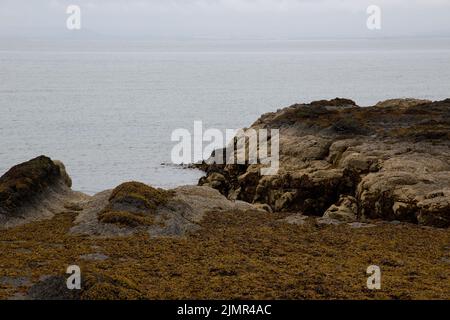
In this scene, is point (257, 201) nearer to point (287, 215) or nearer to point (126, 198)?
point (287, 215)

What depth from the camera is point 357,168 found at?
40281 mm

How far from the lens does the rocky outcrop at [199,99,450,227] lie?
33969 mm

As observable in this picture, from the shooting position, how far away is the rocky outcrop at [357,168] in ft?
111

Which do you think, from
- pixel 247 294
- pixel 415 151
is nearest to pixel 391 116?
pixel 415 151

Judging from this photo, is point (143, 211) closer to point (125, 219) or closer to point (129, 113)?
point (125, 219)

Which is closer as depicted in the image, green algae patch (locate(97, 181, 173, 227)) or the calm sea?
green algae patch (locate(97, 181, 173, 227))

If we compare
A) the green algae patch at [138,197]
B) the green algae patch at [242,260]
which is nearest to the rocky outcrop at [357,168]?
the green algae patch at [242,260]

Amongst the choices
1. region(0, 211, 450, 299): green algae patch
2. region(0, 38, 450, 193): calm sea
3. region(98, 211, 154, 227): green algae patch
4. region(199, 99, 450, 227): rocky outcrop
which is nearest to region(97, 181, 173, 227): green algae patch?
region(98, 211, 154, 227): green algae patch

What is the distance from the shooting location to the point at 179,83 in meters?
200

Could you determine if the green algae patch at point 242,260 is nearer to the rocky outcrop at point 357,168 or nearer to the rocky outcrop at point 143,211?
the rocky outcrop at point 143,211

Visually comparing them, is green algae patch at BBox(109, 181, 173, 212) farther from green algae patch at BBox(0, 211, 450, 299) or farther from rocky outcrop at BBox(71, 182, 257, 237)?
green algae patch at BBox(0, 211, 450, 299)

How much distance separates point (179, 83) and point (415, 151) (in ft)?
530

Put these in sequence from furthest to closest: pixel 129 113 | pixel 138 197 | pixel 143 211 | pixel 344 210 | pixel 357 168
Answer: pixel 129 113 < pixel 357 168 < pixel 344 210 < pixel 138 197 < pixel 143 211

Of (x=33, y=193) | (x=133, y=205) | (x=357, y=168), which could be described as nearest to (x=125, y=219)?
(x=133, y=205)
